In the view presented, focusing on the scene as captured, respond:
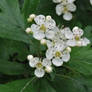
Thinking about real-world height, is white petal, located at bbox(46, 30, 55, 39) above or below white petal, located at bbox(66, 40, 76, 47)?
above

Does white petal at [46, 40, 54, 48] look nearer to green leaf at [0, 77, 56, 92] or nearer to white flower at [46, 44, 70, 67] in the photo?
white flower at [46, 44, 70, 67]

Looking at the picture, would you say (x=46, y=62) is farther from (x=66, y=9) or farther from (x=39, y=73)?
(x=66, y=9)

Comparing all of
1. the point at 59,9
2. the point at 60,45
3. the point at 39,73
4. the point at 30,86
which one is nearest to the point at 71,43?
the point at 60,45

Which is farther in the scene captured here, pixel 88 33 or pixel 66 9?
pixel 66 9

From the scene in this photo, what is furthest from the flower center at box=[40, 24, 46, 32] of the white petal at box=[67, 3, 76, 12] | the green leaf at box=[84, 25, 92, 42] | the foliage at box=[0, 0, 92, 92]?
the white petal at box=[67, 3, 76, 12]

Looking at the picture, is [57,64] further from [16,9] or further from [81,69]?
[16,9]

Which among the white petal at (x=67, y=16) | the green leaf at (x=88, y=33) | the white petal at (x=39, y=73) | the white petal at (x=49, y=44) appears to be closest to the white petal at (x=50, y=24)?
the white petal at (x=49, y=44)

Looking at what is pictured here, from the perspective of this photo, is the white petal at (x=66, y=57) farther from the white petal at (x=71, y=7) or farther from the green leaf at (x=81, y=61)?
the white petal at (x=71, y=7)

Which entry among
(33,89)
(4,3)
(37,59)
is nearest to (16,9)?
(4,3)
